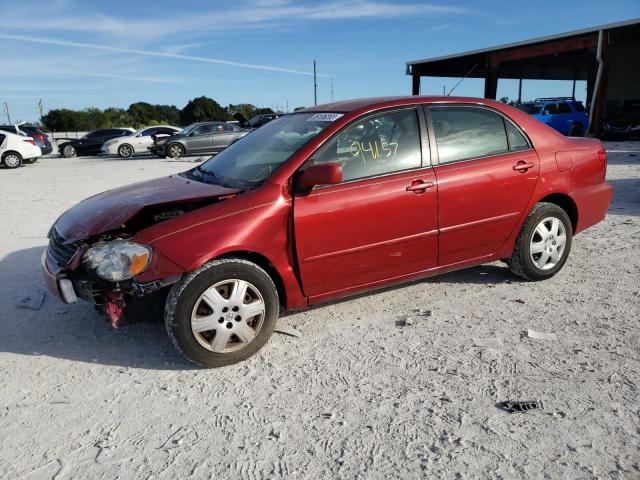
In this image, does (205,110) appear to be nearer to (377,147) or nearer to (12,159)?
(12,159)

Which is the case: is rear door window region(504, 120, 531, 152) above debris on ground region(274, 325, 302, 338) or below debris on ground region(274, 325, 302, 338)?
above

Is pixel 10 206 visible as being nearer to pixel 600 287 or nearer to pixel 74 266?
pixel 74 266

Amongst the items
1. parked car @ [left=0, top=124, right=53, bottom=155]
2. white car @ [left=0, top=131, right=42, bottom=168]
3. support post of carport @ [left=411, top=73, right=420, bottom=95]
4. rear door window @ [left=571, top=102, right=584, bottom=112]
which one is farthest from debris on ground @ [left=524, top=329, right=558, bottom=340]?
support post of carport @ [left=411, top=73, right=420, bottom=95]

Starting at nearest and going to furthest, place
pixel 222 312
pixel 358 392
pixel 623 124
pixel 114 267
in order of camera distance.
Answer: pixel 358 392 < pixel 114 267 < pixel 222 312 < pixel 623 124

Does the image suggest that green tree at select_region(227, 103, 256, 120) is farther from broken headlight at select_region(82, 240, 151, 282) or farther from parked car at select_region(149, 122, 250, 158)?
broken headlight at select_region(82, 240, 151, 282)

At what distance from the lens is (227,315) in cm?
314

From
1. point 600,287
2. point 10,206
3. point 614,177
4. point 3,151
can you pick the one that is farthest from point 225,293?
point 3,151

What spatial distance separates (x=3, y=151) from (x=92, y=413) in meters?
17.9

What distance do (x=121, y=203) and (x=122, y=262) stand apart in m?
0.65

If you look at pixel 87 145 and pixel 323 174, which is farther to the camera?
pixel 87 145

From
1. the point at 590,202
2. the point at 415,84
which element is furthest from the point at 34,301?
the point at 415,84

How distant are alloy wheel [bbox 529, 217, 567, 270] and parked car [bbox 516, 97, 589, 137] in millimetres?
18552

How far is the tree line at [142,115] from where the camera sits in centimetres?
5644

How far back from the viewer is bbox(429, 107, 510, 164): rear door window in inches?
153
